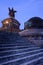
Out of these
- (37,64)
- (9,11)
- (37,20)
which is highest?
(9,11)

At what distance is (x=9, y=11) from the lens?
2756cm

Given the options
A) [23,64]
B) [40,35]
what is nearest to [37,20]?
[40,35]

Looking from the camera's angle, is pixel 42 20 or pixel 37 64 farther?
pixel 42 20

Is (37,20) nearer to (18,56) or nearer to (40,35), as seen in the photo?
(40,35)

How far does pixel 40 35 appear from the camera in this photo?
11.5 m

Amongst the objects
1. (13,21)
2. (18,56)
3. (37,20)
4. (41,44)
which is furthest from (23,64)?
(13,21)

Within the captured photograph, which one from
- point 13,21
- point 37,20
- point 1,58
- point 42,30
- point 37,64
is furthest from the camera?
point 13,21

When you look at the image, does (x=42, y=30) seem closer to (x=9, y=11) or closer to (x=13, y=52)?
(x=13, y=52)

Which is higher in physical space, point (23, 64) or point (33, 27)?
point (33, 27)

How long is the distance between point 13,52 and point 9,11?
70.3 feet

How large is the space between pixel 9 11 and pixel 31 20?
15260 mm

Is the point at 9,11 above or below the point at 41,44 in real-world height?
above

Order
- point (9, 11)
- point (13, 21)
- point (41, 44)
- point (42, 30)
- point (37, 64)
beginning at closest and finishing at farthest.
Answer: point (37, 64) < point (41, 44) < point (42, 30) < point (13, 21) < point (9, 11)

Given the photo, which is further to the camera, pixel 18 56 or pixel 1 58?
pixel 18 56
